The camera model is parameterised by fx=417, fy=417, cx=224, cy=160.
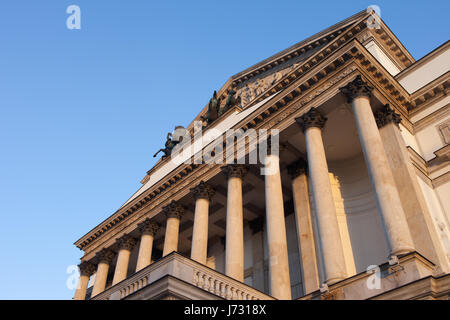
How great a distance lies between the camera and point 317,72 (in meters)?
15.8

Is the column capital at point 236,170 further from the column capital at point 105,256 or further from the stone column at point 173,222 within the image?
the column capital at point 105,256

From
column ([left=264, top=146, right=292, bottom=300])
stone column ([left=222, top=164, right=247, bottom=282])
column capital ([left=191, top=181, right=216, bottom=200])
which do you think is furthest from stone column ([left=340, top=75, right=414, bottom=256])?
column capital ([left=191, top=181, right=216, bottom=200])

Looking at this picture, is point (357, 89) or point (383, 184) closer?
point (383, 184)

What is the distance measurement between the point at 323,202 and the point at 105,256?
55.6 ft

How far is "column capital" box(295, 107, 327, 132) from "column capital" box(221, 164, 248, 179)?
361 cm

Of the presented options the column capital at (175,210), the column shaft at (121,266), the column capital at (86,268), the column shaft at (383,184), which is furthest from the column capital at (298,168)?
the column capital at (86,268)

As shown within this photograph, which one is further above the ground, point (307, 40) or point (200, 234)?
point (307, 40)

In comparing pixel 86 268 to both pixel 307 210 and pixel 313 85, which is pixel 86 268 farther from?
pixel 313 85

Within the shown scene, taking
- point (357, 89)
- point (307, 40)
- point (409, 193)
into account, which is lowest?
point (409, 193)

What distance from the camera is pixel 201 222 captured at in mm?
18672

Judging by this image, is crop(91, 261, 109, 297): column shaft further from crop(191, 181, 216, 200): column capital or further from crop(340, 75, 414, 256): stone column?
crop(340, 75, 414, 256): stone column

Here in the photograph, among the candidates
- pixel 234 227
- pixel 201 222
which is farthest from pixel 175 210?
pixel 234 227
